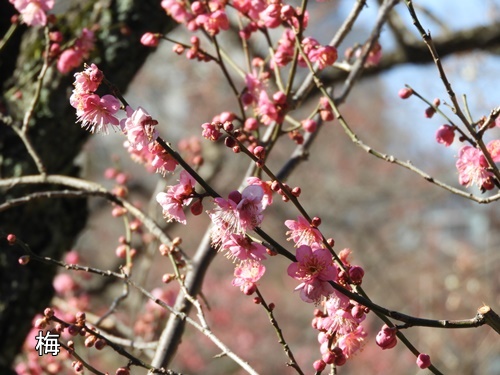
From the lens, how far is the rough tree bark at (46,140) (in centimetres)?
230

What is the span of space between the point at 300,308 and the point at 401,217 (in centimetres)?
232

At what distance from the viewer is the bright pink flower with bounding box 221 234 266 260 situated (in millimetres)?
1121

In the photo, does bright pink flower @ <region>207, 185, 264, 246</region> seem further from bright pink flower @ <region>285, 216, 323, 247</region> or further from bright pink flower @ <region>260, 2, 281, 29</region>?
bright pink flower @ <region>260, 2, 281, 29</region>

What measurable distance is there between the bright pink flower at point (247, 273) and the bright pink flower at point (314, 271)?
0.12 m

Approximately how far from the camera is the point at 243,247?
113 cm

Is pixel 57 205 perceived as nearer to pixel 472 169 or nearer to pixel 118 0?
pixel 118 0

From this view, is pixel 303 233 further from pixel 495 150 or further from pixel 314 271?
pixel 495 150

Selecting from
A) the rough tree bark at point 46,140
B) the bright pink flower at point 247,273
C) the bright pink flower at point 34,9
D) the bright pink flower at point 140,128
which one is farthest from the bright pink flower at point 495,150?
the rough tree bark at point 46,140

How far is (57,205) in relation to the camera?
2465mm

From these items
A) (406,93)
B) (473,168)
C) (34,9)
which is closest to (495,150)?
(473,168)

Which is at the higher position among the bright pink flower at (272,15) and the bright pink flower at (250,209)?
the bright pink flower at (272,15)

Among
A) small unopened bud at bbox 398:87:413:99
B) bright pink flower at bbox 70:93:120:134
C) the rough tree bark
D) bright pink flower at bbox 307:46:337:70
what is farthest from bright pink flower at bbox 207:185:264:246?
the rough tree bark

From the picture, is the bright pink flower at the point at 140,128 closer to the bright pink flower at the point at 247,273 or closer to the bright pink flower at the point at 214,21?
the bright pink flower at the point at 247,273

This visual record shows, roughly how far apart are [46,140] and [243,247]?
1.44 meters
